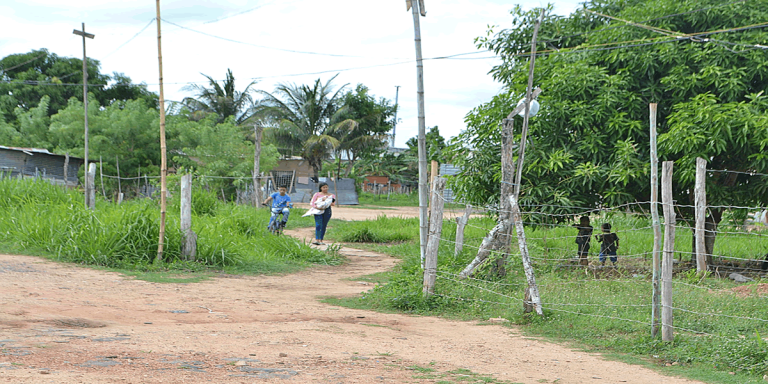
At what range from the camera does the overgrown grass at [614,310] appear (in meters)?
4.73

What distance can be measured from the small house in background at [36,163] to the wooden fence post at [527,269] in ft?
53.5

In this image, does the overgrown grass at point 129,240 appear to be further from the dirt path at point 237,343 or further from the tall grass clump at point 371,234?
the tall grass clump at point 371,234

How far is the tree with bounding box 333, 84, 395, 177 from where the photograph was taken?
108ft

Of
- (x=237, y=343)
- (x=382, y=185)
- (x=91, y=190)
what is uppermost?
(x=382, y=185)

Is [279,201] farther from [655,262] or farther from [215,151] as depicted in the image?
[215,151]

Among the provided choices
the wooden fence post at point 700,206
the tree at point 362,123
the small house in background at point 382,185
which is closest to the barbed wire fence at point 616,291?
the wooden fence post at point 700,206

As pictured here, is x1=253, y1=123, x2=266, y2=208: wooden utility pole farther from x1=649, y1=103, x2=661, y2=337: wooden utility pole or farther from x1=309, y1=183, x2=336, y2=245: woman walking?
x1=649, y1=103, x2=661, y2=337: wooden utility pole

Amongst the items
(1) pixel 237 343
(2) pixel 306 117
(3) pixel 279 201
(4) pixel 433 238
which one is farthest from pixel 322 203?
(2) pixel 306 117

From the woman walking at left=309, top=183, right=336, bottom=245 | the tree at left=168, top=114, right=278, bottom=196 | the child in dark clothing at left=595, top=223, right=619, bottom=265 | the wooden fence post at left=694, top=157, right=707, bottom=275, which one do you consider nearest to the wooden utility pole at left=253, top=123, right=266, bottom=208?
the tree at left=168, top=114, right=278, bottom=196

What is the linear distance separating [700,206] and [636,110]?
2.09m

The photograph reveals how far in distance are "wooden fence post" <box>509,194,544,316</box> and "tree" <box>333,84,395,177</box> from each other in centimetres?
2561

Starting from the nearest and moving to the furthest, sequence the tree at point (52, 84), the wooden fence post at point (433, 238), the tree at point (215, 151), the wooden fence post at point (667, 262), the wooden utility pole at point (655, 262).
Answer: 1. the wooden fence post at point (667, 262)
2. the wooden utility pole at point (655, 262)
3. the wooden fence post at point (433, 238)
4. the tree at point (215, 151)
5. the tree at point (52, 84)

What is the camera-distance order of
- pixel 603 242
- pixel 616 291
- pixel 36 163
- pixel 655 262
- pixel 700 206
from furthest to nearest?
pixel 36 163 < pixel 603 242 < pixel 700 206 < pixel 616 291 < pixel 655 262

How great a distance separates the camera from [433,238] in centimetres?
707
